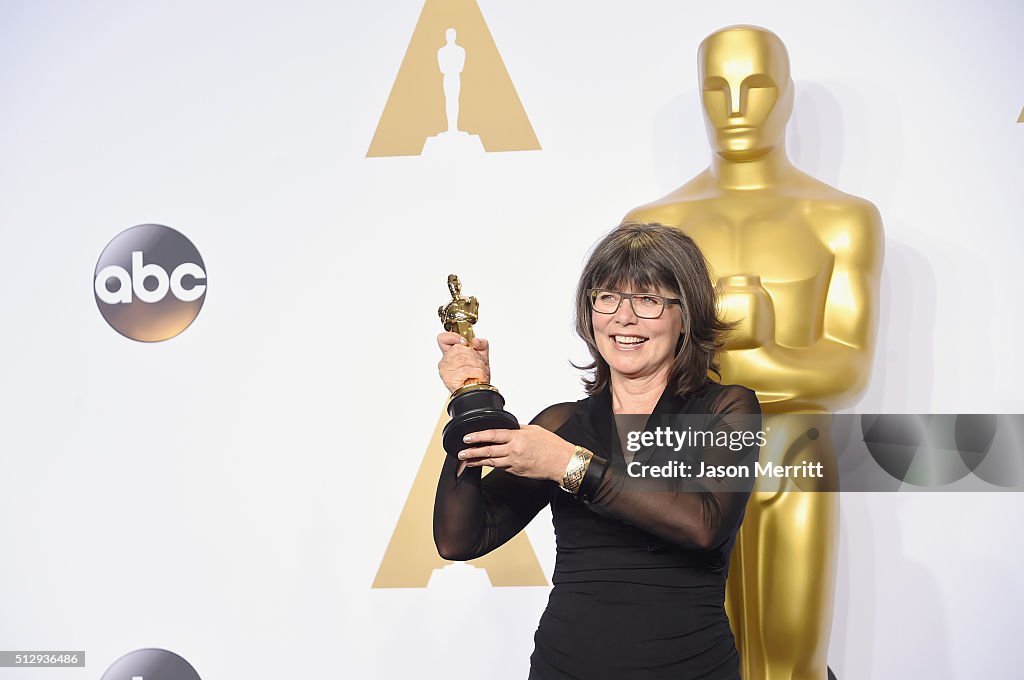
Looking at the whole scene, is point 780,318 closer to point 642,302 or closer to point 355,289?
point 642,302

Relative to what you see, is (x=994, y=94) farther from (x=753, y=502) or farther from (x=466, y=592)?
(x=466, y=592)

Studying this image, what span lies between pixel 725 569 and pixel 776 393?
2.10 ft

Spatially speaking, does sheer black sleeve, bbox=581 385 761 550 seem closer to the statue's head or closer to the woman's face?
the woman's face

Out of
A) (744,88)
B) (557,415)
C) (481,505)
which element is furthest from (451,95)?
(481,505)

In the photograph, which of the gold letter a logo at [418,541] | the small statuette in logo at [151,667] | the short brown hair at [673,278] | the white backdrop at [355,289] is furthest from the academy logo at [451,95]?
the small statuette in logo at [151,667]

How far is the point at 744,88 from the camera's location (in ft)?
6.74

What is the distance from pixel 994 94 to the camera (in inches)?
96.9

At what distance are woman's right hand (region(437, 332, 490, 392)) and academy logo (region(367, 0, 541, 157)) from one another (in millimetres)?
1393

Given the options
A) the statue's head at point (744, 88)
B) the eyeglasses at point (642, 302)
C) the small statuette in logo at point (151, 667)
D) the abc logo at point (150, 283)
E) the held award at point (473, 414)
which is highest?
the statue's head at point (744, 88)

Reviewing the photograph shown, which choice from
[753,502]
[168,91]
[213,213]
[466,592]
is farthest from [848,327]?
A: [168,91]

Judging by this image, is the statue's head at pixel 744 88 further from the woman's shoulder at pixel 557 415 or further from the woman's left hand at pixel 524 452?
the woman's left hand at pixel 524 452

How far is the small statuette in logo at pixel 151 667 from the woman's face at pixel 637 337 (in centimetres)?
191

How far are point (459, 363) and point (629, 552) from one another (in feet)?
1.14

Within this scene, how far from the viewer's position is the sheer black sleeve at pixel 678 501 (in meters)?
1.22
